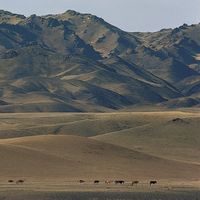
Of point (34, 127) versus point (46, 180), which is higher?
point (46, 180)

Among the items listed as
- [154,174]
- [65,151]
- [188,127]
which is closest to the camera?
[154,174]

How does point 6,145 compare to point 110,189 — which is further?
point 6,145

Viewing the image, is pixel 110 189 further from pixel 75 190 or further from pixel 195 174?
pixel 195 174

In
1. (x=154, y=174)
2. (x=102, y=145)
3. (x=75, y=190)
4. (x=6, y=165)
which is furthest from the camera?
(x=102, y=145)

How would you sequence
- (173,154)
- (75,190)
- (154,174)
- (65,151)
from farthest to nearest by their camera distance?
(173,154) → (65,151) → (154,174) → (75,190)

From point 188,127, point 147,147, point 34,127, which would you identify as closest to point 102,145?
point 147,147

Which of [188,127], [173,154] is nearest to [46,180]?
[173,154]

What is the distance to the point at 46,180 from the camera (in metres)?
78.7

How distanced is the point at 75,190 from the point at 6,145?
31.5 metres

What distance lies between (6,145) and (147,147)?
48809 mm

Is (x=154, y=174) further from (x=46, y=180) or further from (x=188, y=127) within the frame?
(x=188, y=127)

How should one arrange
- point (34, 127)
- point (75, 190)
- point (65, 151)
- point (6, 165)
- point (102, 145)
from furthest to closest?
1. point (34, 127)
2. point (102, 145)
3. point (65, 151)
4. point (6, 165)
5. point (75, 190)

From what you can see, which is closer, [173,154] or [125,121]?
[173,154]

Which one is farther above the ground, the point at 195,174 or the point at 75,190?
the point at 75,190
